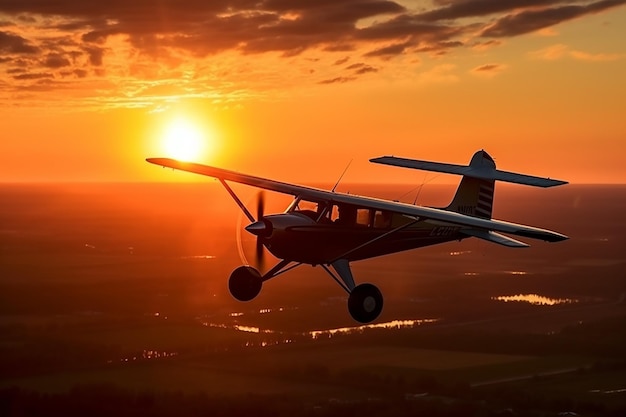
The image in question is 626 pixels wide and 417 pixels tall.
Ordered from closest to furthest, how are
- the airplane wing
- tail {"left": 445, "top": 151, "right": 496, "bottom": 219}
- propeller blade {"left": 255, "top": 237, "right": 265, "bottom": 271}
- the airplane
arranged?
1. the airplane wing
2. the airplane
3. propeller blade {"left": 255, "top": 237, "right": 265, "bottom": 271}
4. tail {"left": 445, "top": 151, "right": 496, "bottom": 219}

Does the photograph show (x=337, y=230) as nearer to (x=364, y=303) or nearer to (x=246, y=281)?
(x=364, y=303)

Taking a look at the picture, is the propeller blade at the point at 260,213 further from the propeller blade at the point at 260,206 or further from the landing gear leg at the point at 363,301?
the landing gear leg at the point at 363,301

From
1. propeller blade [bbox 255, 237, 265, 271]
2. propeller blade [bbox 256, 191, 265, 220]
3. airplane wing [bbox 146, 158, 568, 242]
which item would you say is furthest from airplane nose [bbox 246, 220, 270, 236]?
airplane wing [bbox 146, 158, 568, 242]

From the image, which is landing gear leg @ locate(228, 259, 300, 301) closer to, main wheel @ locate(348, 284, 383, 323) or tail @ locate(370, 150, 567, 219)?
main wheel @ locate(348, 284, 383, 323)

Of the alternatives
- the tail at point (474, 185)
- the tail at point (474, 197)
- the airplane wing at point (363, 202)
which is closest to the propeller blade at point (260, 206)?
the airplane wing at point (363, 202)

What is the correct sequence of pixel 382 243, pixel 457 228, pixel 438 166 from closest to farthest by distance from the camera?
1. pixel 382 243
2. pixel 457 228
3. pixel 438 166

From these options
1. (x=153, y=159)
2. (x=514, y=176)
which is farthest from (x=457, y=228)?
(x=153, y=159)

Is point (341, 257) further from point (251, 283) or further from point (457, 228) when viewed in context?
point (457, 228)
